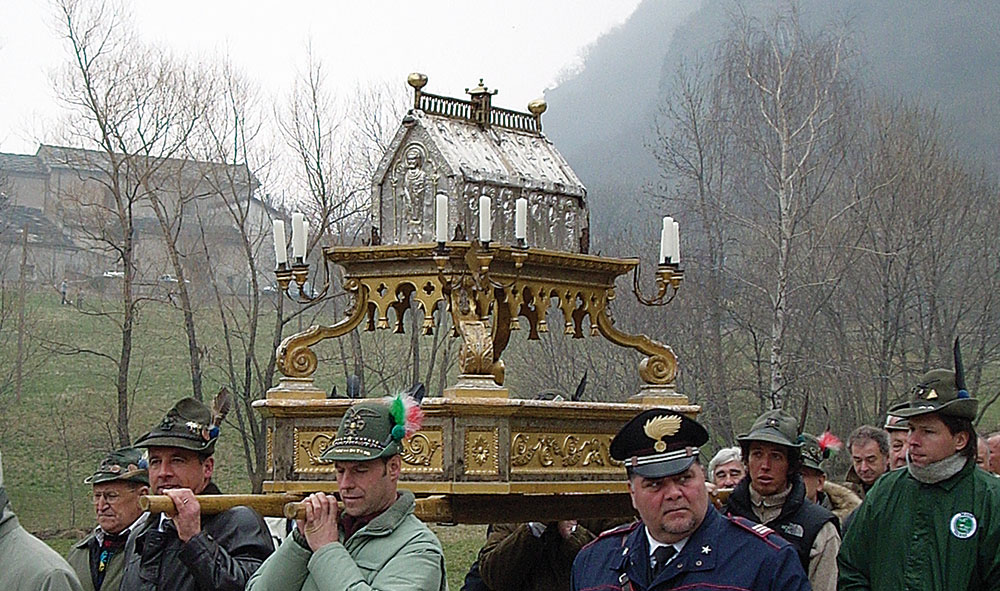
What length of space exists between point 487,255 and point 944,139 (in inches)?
878

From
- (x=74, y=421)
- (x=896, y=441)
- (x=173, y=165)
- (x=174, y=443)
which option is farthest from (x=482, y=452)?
(x=74, y=421)

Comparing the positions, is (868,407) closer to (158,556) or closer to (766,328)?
(766,328)

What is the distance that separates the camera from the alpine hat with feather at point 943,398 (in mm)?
4801

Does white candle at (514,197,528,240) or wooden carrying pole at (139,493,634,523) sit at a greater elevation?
white candle at (514,197,528,240)

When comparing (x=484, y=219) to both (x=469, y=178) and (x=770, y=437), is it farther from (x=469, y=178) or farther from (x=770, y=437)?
(x=770, y=437)

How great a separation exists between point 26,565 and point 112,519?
241 cm

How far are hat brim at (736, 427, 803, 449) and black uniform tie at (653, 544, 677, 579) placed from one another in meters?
1.63

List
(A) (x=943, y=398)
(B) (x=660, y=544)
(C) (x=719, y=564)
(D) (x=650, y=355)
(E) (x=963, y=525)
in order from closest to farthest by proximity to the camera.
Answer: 1. (C) (x=719, y=564)
2. (B) (x=660, y=544)
3. (E) (x=963, y=525)
4. (A) (x=943, y=398)
5. (D) (x=650, y=355)

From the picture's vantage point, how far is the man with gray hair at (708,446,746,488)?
22.8ft

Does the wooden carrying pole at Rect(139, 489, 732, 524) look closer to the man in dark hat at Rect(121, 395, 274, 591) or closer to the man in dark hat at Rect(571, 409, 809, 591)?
the man in dark hat at Rect(121, 395, 274, 591)

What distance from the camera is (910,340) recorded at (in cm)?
2714

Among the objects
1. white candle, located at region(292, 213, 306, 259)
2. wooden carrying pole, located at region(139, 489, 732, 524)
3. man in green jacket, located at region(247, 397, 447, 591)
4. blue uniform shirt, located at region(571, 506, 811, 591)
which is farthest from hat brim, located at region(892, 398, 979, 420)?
white candle, located at region(292, 213, 306, 259)

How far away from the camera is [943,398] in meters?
4.82

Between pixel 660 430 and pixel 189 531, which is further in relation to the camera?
pixel 189 531
